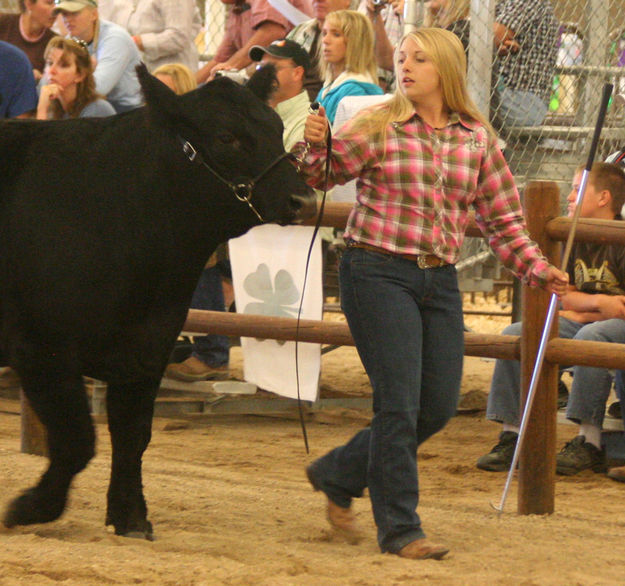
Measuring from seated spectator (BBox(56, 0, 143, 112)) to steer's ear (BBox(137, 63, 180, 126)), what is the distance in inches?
141

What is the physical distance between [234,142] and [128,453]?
1.13 meters

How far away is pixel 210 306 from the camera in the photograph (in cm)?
662

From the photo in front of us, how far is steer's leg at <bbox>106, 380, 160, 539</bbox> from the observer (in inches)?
148

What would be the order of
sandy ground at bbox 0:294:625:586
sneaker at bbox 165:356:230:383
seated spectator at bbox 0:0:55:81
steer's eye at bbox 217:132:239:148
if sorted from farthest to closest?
1. seated spectator at bbox 0:0:55:81
2. sneaker at bbox 165:356:230:383
3. steer's eye at bbox 217:132:239:148
4. sandy ground at bbox 0:294:625:586

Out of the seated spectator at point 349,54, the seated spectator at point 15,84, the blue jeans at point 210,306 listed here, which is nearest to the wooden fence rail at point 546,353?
the seated spectator at point 349,54

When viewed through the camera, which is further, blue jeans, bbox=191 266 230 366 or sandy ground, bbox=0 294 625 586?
blue jeans, bbox=191 266 230 366

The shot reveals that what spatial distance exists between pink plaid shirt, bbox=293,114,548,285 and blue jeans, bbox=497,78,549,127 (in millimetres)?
3115

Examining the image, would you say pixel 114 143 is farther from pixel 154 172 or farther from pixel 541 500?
pixel 541 500

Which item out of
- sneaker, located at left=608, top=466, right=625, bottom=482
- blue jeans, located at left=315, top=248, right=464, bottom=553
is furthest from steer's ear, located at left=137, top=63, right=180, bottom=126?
sneaker, located at left=608, top=466, right=625, bottom=482

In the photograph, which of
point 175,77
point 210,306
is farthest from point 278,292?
point 175,77

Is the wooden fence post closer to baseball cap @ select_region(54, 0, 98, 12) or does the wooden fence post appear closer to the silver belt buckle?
the silver belt buckle

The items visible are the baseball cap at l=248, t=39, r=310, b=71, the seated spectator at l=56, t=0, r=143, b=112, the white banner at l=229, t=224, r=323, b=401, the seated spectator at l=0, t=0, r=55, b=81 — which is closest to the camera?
the white banner at l=229, t=224, r=323, b=401

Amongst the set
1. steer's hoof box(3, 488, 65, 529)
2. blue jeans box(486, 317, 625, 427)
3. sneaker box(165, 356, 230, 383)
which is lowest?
sneaker box(165, 356, 230, 383)

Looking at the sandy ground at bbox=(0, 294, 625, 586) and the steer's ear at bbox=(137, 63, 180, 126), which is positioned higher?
the steer's ear at bbox=(137, 63, 180, 126)
